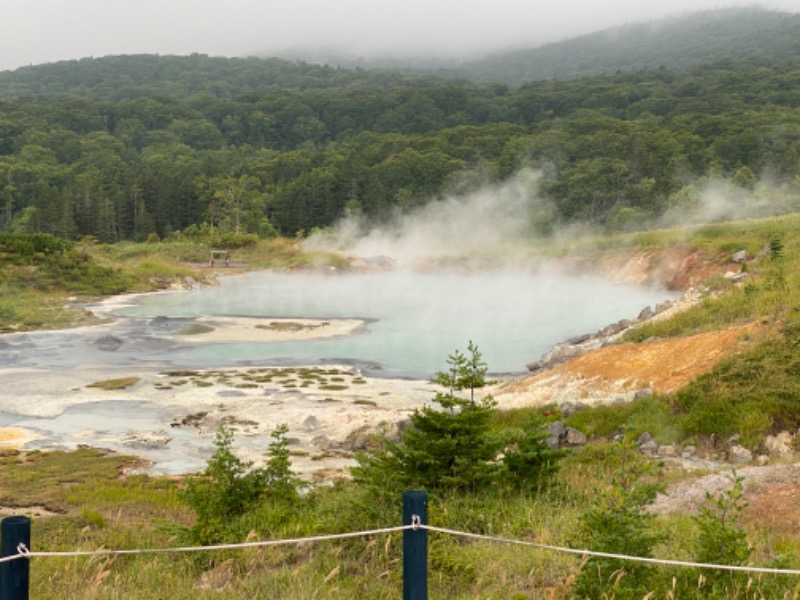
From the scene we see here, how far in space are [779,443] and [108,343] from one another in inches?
1049

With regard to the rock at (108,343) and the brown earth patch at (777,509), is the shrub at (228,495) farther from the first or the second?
the rock at (108,343)

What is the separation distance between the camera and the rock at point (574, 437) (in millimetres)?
15695

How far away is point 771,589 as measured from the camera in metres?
5.82

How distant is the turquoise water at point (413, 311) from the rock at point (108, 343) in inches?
101

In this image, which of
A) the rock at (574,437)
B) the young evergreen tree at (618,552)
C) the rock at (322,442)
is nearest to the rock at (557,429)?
the rock at (574,437)

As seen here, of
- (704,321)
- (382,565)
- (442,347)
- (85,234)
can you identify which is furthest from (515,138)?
(382,565)

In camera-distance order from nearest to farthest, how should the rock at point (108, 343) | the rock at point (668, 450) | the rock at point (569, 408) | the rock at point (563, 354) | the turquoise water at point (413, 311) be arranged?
the rock at point (668, 450)
the rock at point (569, 408)
the rock at point (563, 354)
the turquoise water at point (413, 311)
the rock at point (108, 343)

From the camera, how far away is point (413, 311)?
144 feet

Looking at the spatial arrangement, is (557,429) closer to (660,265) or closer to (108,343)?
(108,343)

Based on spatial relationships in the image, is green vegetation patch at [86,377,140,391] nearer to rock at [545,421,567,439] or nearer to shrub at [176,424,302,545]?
rock at [545,421,567,439]

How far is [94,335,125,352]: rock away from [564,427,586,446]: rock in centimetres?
2181

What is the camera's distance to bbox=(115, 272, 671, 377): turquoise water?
30781 millimetres

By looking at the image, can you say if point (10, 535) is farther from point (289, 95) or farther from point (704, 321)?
point (289, 95)

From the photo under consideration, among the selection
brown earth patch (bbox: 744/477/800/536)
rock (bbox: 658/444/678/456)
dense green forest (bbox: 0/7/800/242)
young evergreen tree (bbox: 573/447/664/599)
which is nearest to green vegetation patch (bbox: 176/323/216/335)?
rock (bbox: 658/444/678/456)
